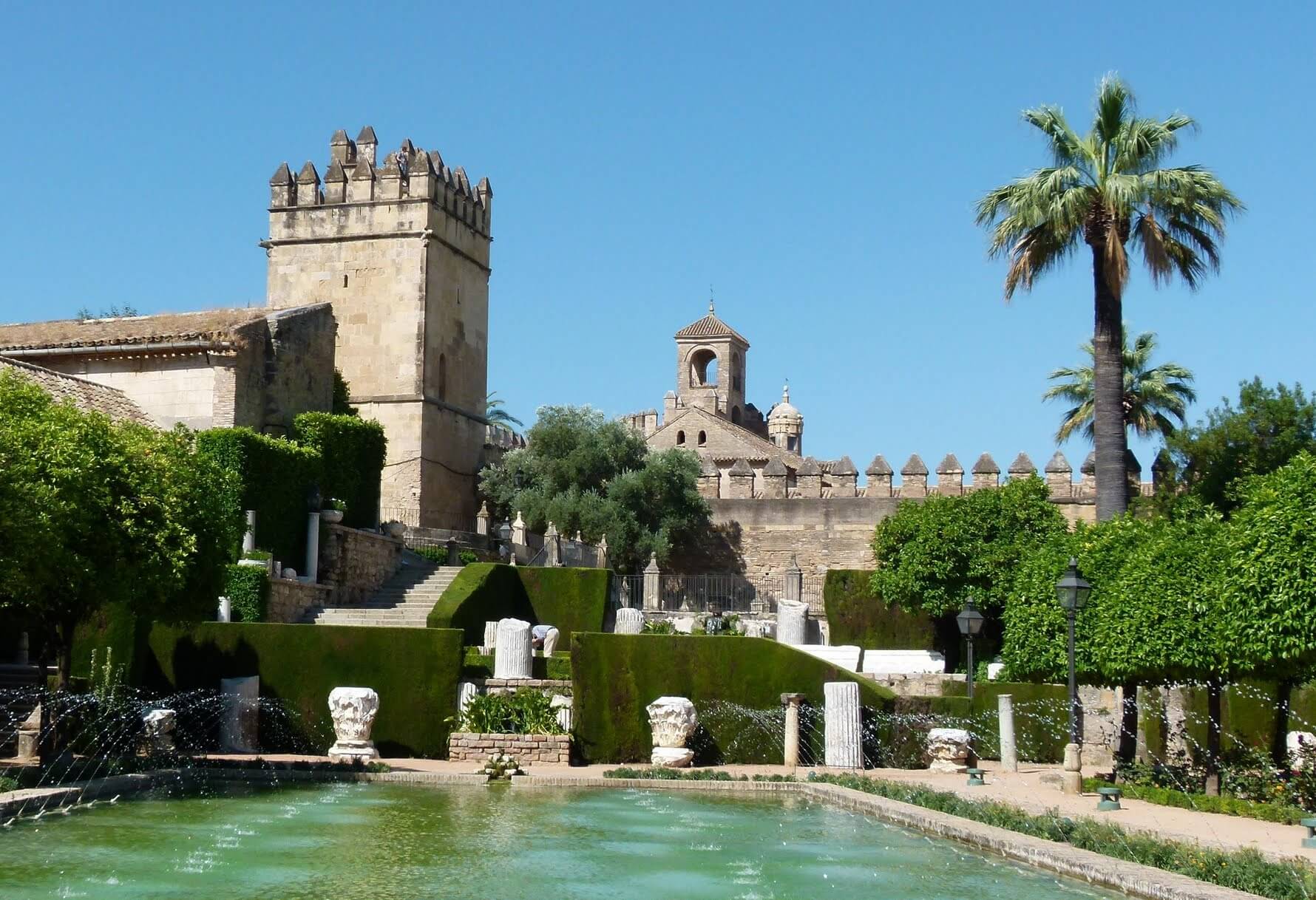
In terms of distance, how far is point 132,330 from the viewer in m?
32.1

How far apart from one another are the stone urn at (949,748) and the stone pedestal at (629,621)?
365 inches

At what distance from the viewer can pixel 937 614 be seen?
32969 millimetres

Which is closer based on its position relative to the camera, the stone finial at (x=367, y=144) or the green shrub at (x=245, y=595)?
the green shrub at (x=245, y=595)

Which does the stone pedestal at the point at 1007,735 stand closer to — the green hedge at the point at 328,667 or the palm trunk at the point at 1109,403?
the palm trunk at the point at 1109,403

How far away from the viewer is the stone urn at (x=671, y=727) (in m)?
20.5

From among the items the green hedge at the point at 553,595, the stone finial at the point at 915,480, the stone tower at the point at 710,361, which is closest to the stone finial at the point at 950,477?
the stone finial at the point at 915,480

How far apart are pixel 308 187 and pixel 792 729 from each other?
23.3 metres

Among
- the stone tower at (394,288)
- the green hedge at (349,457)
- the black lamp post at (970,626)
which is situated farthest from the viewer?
the stone tower at (394,288)

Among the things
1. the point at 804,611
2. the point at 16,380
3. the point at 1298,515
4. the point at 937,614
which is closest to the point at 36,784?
the point at 16,380

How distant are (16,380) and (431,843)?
33.3 feet

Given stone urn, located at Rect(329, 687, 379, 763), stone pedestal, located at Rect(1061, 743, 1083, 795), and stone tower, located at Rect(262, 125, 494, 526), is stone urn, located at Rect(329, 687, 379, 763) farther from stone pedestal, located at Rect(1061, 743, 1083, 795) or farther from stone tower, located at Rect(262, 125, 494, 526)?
stone tower, located at Rect(262, 125, 494, 526)

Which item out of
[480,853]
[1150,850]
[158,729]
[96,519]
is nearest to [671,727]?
[158,729]

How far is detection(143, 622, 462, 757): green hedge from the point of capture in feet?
70.7

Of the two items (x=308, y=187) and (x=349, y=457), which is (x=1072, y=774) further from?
(x=308, y=187)
